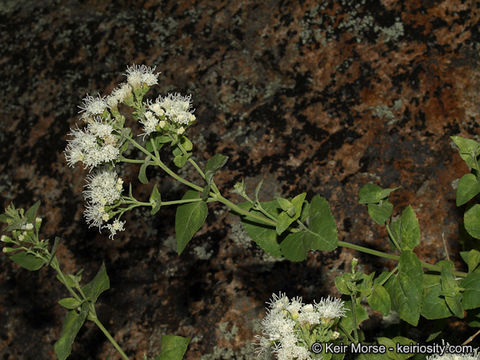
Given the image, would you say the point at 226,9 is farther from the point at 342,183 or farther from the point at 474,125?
the point at 474,125

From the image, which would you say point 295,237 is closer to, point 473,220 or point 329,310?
point 329,310

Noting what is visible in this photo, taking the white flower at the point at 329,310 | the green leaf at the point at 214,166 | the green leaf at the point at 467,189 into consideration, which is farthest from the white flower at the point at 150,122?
the green leaf at the point at 467,189

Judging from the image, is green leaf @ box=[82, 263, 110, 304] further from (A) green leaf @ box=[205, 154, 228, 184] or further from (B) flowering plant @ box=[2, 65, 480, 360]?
(A) green leaf @ box=[205, 154, 228, 184]

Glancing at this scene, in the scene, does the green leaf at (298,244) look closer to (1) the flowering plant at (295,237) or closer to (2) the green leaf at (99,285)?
(1) the flowering plant at (295,237)

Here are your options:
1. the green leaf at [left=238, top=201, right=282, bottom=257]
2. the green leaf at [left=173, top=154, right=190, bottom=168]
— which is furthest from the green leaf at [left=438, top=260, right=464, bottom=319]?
the green leaf at [left=173, top=154, right=190, bottom=168]

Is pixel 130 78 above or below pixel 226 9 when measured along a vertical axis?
above

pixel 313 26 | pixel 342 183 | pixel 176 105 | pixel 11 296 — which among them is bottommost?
pixel 11 296

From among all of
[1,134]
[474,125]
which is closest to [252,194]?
[474,125]
